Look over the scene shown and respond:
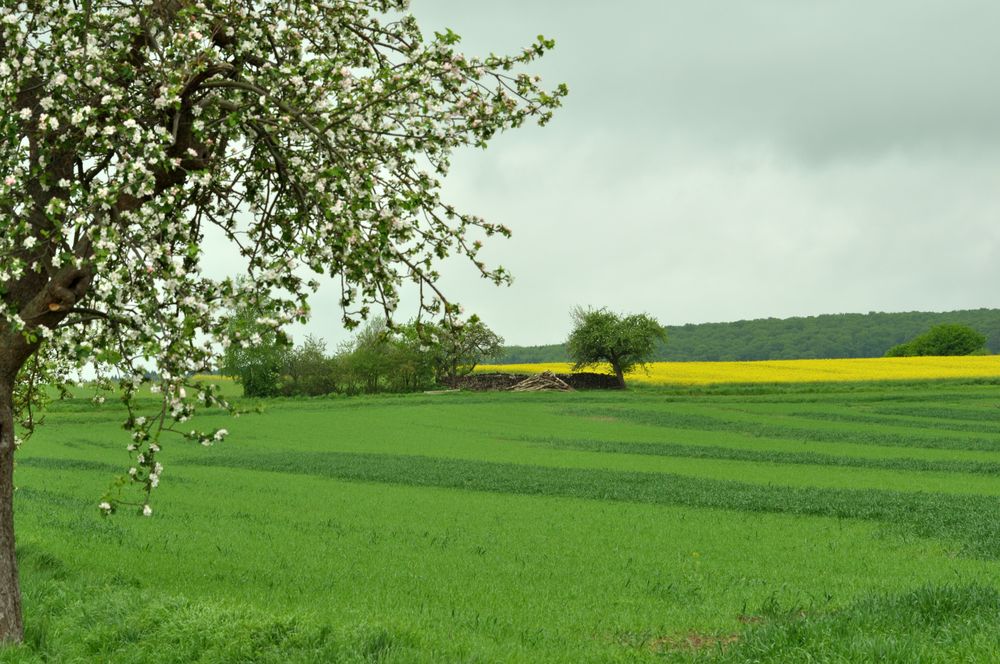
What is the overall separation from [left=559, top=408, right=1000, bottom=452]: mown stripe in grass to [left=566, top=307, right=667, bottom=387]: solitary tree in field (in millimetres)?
27147

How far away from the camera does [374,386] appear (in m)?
102

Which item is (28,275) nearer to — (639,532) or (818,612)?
(818,612)

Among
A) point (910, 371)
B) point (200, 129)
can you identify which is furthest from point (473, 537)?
point (910, 371)

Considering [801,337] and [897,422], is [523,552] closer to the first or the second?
[897,422]

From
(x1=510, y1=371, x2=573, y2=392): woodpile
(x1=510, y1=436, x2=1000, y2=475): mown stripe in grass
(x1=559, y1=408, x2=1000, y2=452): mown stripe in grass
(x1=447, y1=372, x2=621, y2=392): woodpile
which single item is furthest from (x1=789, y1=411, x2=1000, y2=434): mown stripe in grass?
(x1=447, y1=372, x2=621, y2=392): woodpile

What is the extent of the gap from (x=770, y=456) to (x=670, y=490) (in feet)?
43.8

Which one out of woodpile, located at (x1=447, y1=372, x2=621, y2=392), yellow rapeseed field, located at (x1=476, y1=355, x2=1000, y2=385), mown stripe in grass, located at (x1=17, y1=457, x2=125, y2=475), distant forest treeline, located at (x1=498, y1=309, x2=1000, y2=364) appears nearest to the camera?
mown stripe in grass, located at (x1=17, y1=457, x2=125, y2=475)

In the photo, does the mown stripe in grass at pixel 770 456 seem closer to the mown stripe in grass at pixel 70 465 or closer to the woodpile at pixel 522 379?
the mown stripe in grass at pixel 70 465

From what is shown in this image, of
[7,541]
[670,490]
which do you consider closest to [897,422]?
[670,490]

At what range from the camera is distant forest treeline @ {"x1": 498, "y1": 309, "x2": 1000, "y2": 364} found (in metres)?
158

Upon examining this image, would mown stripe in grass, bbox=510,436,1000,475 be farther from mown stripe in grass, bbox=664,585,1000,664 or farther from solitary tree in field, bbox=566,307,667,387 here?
solitary tree in field, bbox=566,307,667,387

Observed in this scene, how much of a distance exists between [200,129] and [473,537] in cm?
1301

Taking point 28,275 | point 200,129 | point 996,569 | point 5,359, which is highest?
point 200,129

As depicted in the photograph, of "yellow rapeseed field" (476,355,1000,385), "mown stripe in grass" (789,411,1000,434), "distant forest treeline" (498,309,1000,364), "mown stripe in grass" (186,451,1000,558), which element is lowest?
"mown stripe in grass" (789,411,1000,434)
